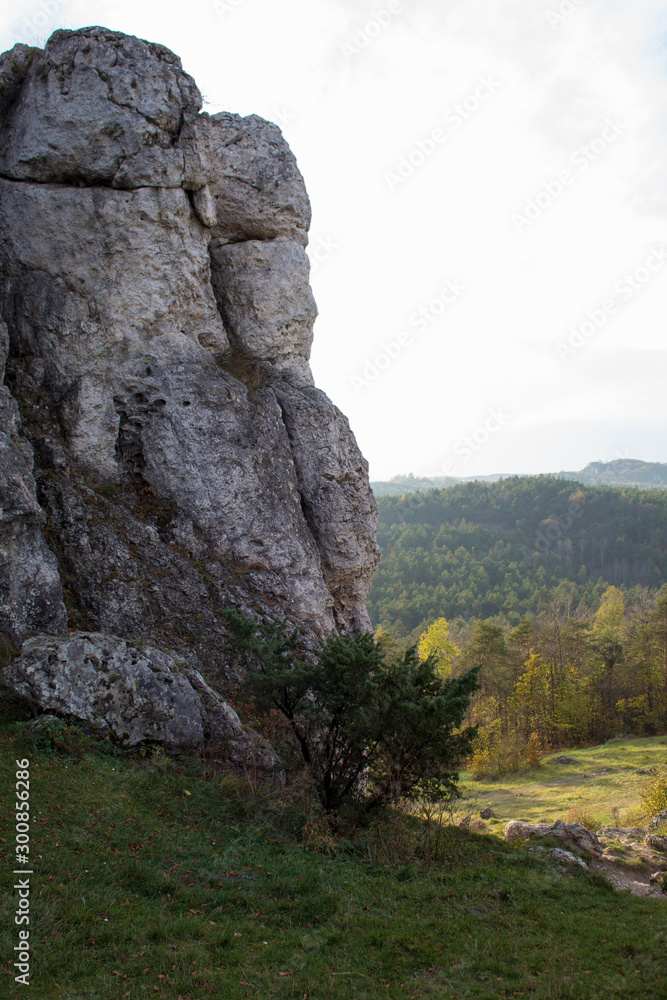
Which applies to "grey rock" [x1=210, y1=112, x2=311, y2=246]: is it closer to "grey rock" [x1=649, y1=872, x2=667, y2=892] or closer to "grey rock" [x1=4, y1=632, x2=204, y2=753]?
"grey rock" [x1=4, y1=632, x2=204, y2=753]

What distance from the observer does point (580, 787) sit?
26.7m

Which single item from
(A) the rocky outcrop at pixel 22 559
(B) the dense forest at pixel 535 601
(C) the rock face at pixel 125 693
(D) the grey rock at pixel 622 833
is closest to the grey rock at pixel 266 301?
(A) the rocky outcrop at pixel 22 559

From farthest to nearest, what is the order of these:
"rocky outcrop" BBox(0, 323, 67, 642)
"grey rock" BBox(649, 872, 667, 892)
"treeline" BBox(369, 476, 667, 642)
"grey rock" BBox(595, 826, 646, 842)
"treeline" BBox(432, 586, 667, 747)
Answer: "treeline" BBox(369, 476, 667, 642), "treeline" BBox(432, 586, 667, 747), "grey rock" BBox(595, 826, 646, 842), "grey rock" BBox(649, 872, 667, 892), "rocky outcrop" BBox(0, 323, 67, 642)

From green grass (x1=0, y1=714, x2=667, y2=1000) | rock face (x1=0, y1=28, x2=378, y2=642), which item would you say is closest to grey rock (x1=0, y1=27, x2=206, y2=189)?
rock face (x1=0, y1=28, x2=378, y2=642)

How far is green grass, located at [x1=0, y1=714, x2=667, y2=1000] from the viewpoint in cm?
568

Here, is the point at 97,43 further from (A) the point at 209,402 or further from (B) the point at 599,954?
(B) the point at 599,954

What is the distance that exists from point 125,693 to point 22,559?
3417 mm

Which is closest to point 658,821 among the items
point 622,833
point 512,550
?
point 622,833

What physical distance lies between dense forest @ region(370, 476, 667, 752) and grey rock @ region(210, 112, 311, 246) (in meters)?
21.5

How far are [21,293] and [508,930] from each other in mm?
16460

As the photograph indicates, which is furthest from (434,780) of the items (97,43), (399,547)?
(399,547)

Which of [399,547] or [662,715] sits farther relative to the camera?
[399,547]

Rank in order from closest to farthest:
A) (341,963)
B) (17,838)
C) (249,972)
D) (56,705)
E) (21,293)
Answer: (249,972) < (341,963) < (17,838) < (56,705) < (21,293)

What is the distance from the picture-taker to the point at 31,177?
15.5m
